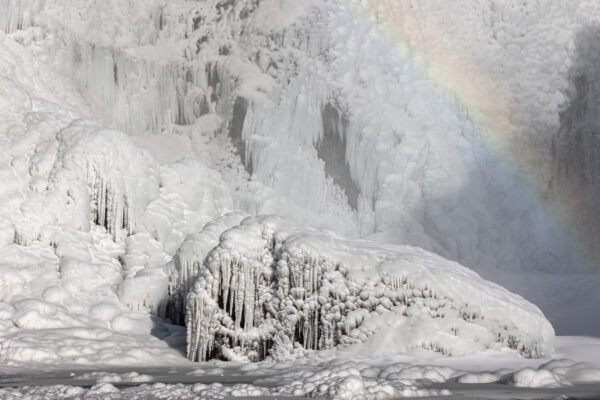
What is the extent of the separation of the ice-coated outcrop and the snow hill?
0.06 m

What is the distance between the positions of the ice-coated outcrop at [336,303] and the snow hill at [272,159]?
0.06 meters

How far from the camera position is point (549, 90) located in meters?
32.2

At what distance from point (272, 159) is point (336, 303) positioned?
12.7m

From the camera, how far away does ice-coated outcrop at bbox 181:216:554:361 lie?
1566cm

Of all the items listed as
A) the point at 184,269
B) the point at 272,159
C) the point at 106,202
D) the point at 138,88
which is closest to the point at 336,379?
the point at 184,269

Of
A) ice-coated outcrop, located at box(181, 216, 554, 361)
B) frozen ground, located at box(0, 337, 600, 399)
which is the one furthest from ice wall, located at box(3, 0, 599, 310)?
frozen ground, located at box(0, 337, 600, 399)

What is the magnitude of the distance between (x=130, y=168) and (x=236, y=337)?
8.16 m

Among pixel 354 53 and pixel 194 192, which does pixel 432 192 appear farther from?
pixel 194 192

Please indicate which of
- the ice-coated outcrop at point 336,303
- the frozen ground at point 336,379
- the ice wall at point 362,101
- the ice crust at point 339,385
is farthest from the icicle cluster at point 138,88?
the ice crust at point 339,385

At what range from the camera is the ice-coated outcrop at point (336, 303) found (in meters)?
15.7

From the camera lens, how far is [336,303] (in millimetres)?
16016

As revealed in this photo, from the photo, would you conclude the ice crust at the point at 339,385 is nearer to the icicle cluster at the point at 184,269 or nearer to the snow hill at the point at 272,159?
the snow hill at the point at 272,159

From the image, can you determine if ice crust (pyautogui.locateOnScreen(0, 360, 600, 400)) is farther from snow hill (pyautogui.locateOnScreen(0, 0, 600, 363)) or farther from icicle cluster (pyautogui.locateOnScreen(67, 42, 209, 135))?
icicle cluster (pyautogui.locateOnScreen(67, 42, 209, 135))

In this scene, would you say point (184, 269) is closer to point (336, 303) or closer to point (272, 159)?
point (336, 303)
